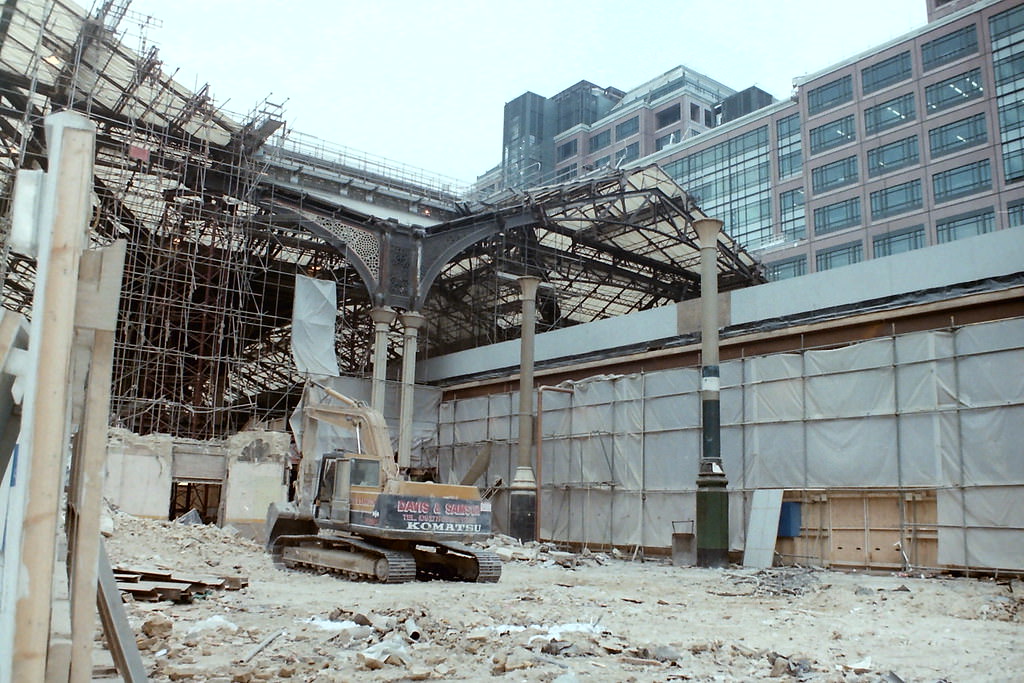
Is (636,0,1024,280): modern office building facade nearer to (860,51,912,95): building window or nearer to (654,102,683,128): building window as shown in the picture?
(860,51,912,95): building window

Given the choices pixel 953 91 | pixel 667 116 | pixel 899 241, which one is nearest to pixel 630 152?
pixel 667 116

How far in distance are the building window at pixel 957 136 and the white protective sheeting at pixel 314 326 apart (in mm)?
46538

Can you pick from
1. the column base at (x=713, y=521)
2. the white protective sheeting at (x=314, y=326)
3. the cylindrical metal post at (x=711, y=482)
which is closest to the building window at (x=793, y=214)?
the white protective sheeting at (x=314, y=326)

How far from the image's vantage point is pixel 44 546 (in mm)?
2441

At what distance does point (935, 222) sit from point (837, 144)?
10.9 metres

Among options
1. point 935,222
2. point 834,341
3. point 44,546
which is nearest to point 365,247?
point 834,341

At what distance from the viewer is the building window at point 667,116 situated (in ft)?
298

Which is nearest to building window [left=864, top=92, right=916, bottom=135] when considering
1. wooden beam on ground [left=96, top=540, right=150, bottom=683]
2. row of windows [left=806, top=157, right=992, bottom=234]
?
row of windows [left=806, top=157, right=992, bottom=234]

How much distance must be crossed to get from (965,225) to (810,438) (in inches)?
1713

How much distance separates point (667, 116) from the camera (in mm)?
92062

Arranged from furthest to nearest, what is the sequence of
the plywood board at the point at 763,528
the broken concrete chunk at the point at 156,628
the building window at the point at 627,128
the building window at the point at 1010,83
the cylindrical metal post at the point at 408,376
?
the building window at the point at 627,128
the building window at the point at 1010,83
the cylindrical metal post at the point at 408,376
the plywood board at the point at 763,528
the broken concrete chunk at the point at 156,628

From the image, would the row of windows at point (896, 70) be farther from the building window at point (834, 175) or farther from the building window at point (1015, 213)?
the building window at point (1015, 213)

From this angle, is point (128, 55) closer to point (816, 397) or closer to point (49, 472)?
point (816, 397)

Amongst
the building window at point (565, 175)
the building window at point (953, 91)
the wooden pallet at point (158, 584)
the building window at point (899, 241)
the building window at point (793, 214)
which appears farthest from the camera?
the building window at point (793, 214)
